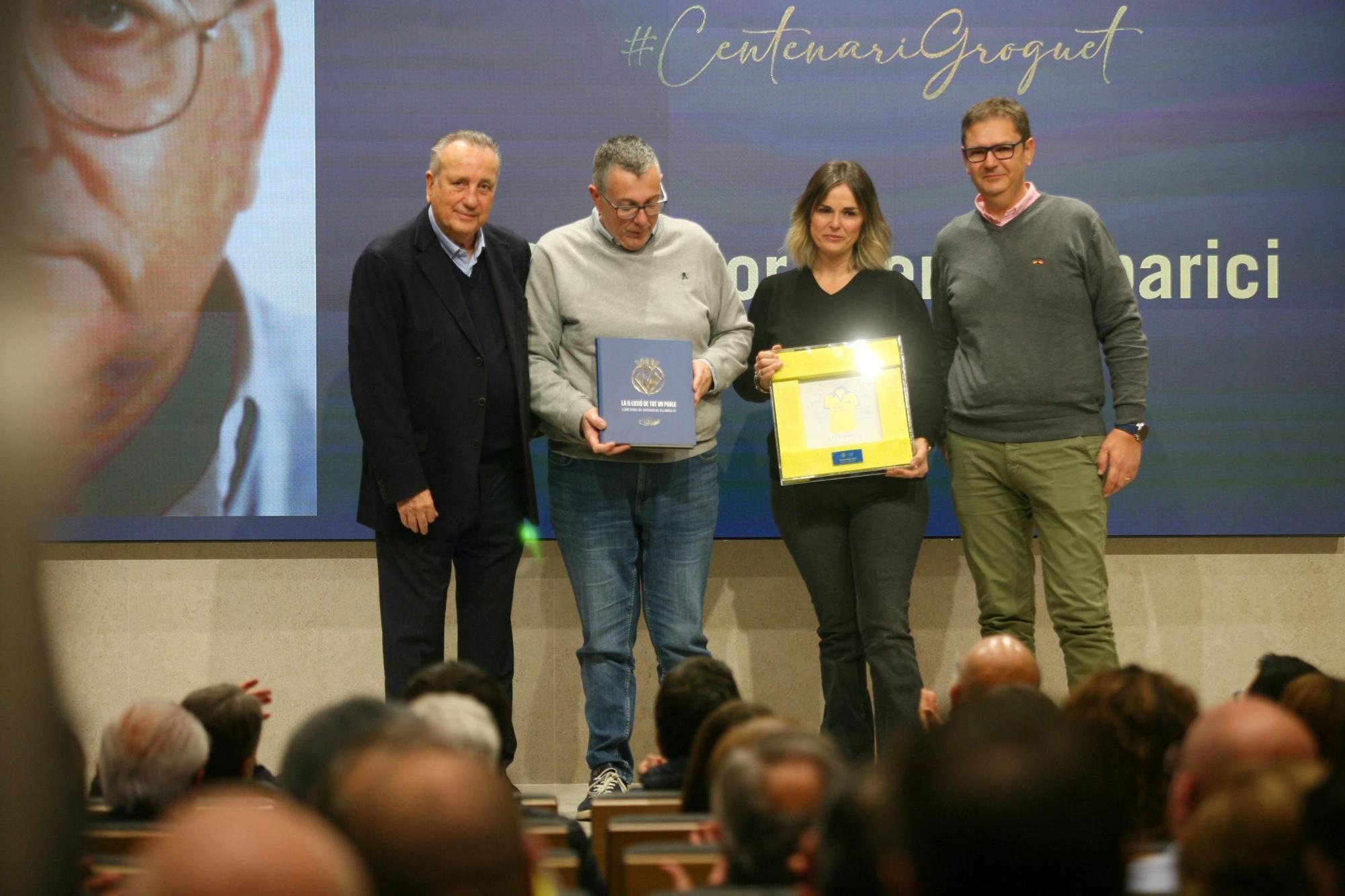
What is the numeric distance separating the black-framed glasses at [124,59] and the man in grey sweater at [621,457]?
1518mm

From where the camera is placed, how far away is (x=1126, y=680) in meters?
2.68

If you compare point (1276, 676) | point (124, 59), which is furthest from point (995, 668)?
point (124, 59)

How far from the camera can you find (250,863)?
43.0 inches

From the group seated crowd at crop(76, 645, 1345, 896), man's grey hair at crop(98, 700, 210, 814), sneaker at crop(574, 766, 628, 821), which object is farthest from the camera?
sneaker at crop(574, 766, 628, 821)

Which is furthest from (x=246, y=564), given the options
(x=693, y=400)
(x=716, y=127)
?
(x=716, y=127)

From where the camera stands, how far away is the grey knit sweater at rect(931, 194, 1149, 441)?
4.23 meters

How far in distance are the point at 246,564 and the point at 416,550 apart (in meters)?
1.22

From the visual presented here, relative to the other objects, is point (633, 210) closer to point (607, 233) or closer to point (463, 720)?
point (607, 233)

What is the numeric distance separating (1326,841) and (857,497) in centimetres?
274

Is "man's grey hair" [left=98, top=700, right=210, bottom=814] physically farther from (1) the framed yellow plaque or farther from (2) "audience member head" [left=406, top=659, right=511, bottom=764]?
(1) the framed yellow plaque

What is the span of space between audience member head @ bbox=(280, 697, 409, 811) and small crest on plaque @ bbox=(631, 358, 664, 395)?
2043 millimetres

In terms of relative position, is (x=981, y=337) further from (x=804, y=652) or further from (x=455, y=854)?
(x=455, y=854)

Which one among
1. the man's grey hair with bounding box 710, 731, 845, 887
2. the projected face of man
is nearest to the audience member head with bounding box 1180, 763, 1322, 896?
the man's grey hair with bounding box 710, 731, 845, 887

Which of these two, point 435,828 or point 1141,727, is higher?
point 435,828
